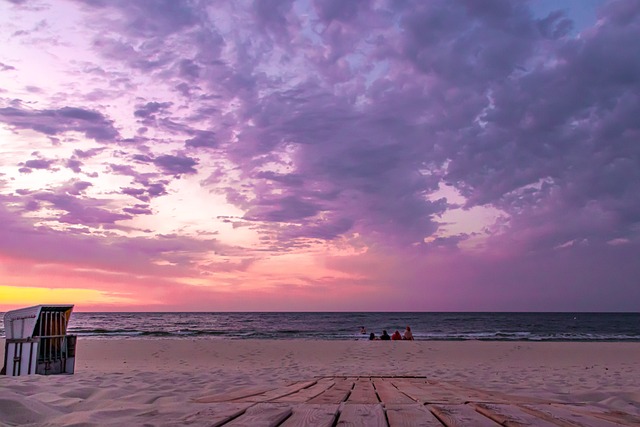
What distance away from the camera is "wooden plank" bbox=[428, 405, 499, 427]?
10.2 ft

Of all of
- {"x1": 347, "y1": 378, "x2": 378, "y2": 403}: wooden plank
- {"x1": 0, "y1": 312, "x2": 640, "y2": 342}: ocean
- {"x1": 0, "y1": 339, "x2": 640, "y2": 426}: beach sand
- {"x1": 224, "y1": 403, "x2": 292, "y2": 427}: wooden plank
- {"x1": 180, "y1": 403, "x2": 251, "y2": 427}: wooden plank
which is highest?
{"x1": 224, "y1": 403, "x2": 292, "y2": 427}: wooden plank

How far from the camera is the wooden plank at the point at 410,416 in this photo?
307cm

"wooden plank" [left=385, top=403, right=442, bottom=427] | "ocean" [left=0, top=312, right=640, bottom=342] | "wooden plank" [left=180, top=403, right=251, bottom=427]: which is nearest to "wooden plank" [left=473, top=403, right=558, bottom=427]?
"wooden plank" [left=385, top=403, right=442, bottom=427]

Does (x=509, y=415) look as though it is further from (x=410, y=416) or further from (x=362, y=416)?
(x=362, y=416)

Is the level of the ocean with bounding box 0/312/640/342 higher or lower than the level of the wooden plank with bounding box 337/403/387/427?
lower

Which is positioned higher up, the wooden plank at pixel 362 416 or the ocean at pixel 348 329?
the wooden plank at pixel 362 416

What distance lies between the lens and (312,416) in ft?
10.9

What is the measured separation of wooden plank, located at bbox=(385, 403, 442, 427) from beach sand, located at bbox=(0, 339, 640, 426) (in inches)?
51.9

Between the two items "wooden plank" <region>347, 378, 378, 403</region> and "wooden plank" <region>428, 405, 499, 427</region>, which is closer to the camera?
"wooden plank" <region>428, 405, 499, 427</region>

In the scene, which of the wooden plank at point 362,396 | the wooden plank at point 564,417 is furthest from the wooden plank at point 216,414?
the wooden plank at point 564,417

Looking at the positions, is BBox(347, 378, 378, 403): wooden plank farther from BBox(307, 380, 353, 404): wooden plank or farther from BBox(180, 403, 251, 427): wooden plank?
BBox(180, 403, 251, 427): wooden plank

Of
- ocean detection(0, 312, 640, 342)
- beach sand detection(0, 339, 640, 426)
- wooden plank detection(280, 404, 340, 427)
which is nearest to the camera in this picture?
wooden plank detection(280, 404, 340, 427)

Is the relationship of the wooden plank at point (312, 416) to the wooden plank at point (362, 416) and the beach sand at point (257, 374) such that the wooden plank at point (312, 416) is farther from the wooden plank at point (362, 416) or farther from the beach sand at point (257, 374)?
the beach sand at point (257, 374)

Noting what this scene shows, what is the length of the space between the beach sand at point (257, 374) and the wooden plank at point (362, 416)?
0.99 meters
